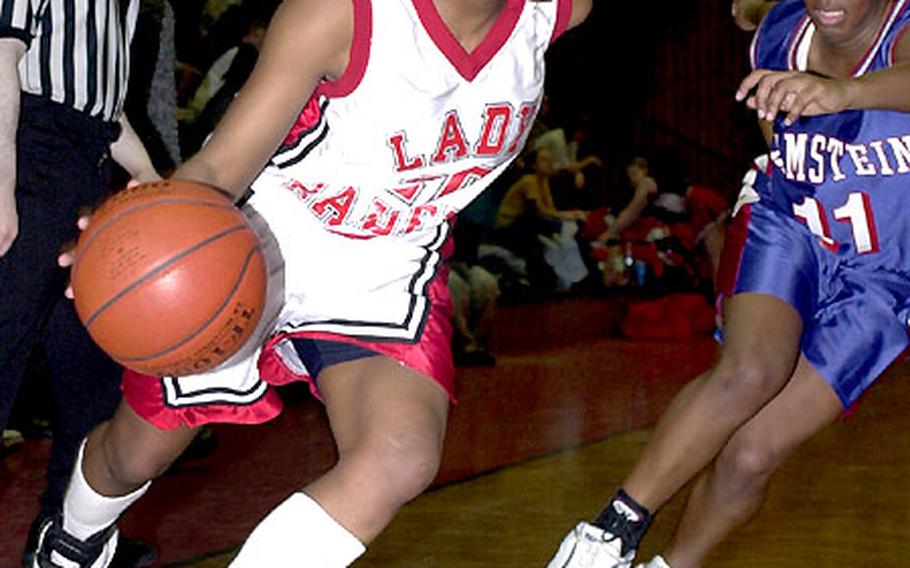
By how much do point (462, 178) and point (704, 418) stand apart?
0.84 meters

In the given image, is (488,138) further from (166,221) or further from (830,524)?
(830,524)

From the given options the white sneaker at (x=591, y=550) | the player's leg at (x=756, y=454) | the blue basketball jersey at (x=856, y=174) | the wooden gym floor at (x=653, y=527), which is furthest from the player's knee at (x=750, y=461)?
the wooden gym floor at (x=653, y=527)

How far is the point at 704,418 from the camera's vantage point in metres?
3.30

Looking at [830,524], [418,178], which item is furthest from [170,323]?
[830,524]

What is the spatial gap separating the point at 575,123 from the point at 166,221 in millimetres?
10967

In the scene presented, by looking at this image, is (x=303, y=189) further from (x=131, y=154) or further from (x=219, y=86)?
(x=219, y=86)

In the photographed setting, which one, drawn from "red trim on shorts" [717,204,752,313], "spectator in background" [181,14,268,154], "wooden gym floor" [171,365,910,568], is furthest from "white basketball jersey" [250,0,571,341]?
"spectator in background" [181,14,268,154]

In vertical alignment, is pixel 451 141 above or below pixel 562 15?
below

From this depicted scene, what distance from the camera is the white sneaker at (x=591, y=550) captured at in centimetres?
332

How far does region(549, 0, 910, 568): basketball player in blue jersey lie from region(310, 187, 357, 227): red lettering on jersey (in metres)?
0.97

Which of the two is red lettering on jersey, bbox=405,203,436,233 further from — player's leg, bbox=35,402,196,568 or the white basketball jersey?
player's leg, bbox=35,402,196,568

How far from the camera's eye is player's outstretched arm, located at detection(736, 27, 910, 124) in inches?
110

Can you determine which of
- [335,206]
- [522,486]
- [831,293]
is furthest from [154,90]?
[831,293]

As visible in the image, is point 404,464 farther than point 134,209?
Yes
